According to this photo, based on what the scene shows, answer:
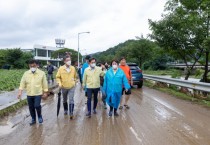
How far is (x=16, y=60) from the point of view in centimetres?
6962

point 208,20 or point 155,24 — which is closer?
point 208,20

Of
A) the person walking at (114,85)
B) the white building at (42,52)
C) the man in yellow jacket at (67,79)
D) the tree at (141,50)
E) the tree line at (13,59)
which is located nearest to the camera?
the man in yellow jacket at (67,79)

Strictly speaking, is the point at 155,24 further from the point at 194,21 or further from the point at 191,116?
the point at 191,116

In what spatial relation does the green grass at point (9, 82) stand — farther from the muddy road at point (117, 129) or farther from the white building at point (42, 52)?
the white building at point (42, 52)

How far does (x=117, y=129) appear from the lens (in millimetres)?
7105

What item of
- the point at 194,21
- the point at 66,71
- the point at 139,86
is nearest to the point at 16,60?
the point at 139,86

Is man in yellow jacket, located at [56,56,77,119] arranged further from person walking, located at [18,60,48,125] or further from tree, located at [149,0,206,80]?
tree, located at [149,0,206,80]

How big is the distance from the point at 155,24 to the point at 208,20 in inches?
126

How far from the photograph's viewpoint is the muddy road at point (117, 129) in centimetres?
608

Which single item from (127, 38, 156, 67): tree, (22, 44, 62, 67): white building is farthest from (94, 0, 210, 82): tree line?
(22, 44, 62, 67): white building

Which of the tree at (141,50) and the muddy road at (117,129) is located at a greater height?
the tree at (141,50)

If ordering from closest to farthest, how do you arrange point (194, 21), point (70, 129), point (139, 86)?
point (70, 129), point (194, 21), point (139, 86)

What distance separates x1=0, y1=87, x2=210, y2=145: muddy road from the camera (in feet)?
20.0

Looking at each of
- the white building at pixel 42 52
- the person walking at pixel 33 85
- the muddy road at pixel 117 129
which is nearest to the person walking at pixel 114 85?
the muddy road at pixel 117 129
